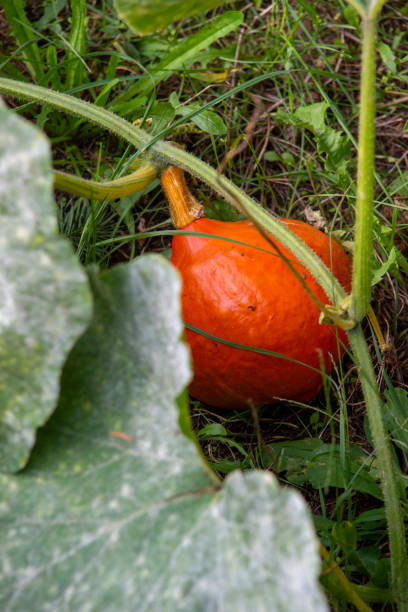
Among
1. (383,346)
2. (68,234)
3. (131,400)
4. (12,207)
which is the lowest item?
(383,346)

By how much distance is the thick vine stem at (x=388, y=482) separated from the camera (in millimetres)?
1152

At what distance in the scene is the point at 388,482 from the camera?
1192mm

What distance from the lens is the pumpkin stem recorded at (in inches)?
59.9

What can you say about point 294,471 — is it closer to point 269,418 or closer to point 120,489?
point 269,418

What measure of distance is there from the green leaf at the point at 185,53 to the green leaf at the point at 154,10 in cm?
69

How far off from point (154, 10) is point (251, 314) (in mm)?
644

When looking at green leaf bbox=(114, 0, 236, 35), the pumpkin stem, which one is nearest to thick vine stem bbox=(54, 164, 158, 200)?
the pumpkin stem

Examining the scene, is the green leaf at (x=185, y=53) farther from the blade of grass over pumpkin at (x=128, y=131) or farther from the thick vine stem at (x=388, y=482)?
the thick vine stem at (x=388, y=482)

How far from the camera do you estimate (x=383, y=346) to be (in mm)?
1541

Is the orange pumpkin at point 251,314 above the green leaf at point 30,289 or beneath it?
beneath

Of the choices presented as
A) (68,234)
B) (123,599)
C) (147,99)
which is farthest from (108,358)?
(147,99)

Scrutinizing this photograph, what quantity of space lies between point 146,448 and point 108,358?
0.14 meters

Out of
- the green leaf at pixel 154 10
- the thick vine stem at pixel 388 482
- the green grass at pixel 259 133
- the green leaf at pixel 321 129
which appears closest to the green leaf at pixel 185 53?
the green grass at pixel 259 133

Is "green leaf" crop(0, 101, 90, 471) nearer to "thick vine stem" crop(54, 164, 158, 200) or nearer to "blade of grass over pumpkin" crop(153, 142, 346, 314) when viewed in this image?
"thick vine stem" crop(54, 164, 158, 200)
